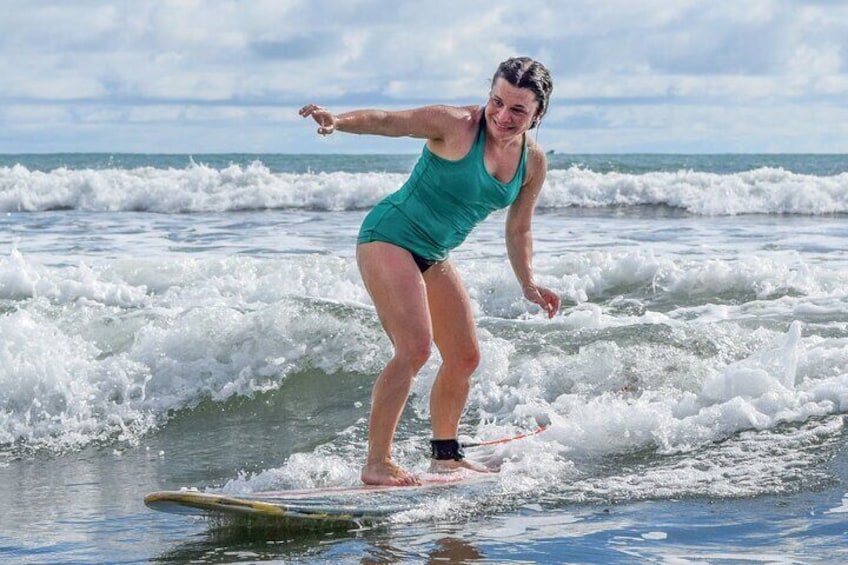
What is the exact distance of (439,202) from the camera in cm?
529

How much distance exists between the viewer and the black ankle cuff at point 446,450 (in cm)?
605

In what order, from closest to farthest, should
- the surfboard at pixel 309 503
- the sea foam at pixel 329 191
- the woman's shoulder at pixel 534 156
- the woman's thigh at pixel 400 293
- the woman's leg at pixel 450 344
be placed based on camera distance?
the surfboard at pixel 309 503, the woman's thigh at pixel 400 293, the woman's shoulder at pixel 534 156, the woman's leg at pixel 450 344, the sea foam at pixel 329 191

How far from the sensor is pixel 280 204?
2980 cm

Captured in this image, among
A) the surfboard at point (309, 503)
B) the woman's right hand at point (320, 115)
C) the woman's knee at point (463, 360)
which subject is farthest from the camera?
the woman's knee at point (463, 360)

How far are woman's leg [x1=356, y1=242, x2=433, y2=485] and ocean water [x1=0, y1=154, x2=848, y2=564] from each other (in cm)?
51

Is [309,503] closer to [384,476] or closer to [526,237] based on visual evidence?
[384,476]

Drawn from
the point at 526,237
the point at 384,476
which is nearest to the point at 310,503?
the point at 384,476

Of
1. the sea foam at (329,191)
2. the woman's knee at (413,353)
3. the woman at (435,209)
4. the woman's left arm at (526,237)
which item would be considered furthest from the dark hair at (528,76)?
the sea foam at (329,191)

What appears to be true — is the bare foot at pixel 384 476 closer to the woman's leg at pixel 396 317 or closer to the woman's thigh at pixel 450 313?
the woman's leg at pixel 396 317

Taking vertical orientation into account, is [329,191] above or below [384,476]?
above

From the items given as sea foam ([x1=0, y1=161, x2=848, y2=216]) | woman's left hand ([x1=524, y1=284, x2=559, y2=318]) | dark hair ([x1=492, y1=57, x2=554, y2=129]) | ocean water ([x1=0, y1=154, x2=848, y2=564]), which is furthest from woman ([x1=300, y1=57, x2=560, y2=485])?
sea foam ([x1=0, y1=161, x2=848, y2=216])

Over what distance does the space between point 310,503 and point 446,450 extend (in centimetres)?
99

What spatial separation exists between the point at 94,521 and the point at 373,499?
129 cm

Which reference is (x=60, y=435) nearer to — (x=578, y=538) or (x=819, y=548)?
(x=578, y=538)
